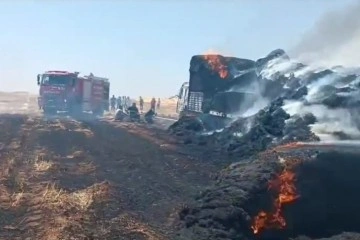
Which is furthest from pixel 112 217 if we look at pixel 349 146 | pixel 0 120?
pixel 0 120

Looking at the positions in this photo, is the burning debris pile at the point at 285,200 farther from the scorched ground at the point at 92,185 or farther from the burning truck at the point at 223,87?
the burning truck at the point at 223,87

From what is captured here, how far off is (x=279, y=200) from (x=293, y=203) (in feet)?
1.12

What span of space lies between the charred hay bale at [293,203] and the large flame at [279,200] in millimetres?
46

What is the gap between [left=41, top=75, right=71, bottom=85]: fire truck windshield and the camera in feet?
121

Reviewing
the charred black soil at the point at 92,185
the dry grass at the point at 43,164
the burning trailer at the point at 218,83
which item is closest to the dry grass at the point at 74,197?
the charred black soil at the point at 92,185

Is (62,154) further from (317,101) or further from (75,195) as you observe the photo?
(317,101)

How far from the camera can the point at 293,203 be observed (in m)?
10.0

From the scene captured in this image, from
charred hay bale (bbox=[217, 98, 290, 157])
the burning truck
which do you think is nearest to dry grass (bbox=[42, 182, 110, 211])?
charred hay bale (bbox=[217, 98, 290, 157])

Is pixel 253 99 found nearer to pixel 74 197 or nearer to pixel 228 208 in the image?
pixel 74 197

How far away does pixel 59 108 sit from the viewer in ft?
124

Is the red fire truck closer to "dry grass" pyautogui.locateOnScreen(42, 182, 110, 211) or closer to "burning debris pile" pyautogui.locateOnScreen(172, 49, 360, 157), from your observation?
"burning debris pile" pyautogui.locateOnScreen(172, 49, 360, 157)

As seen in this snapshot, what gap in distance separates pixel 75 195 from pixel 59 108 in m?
26.9

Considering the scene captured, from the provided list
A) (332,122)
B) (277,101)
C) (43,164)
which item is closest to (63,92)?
(277,101)

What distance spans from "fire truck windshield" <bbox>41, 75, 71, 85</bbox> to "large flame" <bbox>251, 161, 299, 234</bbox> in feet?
95.2
